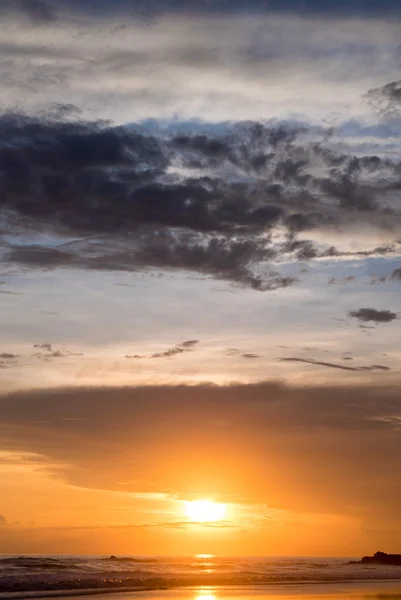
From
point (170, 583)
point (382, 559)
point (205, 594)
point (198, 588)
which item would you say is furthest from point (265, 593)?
point (382, 559)

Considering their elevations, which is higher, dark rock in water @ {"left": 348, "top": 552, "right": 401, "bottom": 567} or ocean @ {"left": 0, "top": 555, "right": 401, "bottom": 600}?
dark rock in water @ {"left": 348, "top": 552, "right": 401, "bottom": 567}

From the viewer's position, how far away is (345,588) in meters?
58.1

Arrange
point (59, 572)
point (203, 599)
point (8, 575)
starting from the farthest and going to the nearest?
1. point (59, 572)
2. point (8, 575)
3. point (203, 599)

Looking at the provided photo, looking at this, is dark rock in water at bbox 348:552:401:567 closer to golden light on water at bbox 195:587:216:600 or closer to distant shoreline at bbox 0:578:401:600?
distant shoreline at bbox 0:578:401:600

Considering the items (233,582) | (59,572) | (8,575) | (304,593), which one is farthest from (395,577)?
(8,575)

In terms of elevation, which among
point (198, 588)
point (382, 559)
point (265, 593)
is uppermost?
point (382, 559)

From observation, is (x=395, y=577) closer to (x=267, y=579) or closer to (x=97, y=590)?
(x=267, y=579)

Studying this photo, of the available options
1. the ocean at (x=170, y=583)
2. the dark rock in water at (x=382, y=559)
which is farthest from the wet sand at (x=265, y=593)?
the dark rock in water at (x=382, y=559)

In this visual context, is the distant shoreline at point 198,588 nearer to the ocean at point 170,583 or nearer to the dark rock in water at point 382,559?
the ocean at point 170,583

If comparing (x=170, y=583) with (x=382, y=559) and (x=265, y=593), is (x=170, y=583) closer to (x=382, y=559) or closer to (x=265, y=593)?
(x=265, y=593)

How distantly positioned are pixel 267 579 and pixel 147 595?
61.1ft

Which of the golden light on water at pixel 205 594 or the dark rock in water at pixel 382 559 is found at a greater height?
the dark rock in water at pixel 382 559

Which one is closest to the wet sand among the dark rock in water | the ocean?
the ocean

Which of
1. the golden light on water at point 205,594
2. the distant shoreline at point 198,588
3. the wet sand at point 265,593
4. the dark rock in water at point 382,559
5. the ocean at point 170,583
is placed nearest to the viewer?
the golden light on water at point 205,594
